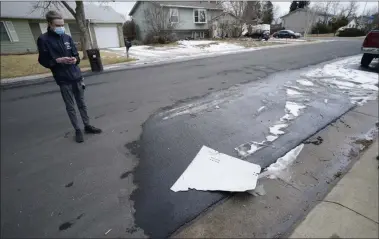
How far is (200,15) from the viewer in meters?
28.3

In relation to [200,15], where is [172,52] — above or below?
below

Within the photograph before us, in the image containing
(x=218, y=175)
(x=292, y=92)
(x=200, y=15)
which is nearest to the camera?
(x=218, y=175)

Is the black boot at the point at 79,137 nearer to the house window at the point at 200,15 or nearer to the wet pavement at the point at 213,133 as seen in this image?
the wet pavement at the point at 213,133

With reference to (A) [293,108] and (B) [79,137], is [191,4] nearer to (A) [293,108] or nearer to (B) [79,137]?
(A) [293,108]

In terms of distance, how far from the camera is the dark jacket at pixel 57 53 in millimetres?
2854

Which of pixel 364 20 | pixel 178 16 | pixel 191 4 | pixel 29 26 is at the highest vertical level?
pixel 191 4

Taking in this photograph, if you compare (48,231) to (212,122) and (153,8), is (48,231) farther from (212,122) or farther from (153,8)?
(153,8)

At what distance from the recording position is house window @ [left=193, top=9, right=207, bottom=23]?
91.2 ft

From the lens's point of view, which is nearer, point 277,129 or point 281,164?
point 281,164

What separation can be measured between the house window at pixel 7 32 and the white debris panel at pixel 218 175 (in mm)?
19617

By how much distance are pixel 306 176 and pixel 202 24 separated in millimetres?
29649

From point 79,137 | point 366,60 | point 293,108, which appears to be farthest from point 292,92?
point 366,60

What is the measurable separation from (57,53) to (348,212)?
389 centimetres

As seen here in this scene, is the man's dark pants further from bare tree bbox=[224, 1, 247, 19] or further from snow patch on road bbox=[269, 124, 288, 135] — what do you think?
bare tree bbox=[224, 1, 247, 19]
